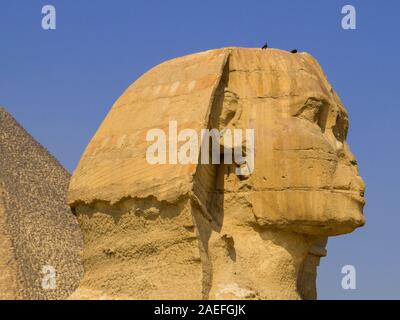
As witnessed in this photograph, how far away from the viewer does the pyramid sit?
10606 cm

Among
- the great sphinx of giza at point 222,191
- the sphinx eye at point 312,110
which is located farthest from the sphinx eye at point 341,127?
the sphinx eye at point 312,110

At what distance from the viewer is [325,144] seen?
10453 millimetres

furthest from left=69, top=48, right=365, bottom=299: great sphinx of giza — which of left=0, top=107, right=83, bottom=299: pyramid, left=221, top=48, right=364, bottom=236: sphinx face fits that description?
left=0, top=107, right=83, bottom=299: pyramid

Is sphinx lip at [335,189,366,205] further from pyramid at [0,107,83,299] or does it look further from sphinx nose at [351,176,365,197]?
pyramid at [0,107,83,299]

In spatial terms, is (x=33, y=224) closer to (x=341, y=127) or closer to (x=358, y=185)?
(x=341, y=127)

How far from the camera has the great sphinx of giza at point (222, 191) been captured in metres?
10.0

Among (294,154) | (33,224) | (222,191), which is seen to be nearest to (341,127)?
(294,154)

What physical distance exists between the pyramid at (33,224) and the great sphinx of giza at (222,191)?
Answer: 293 feet

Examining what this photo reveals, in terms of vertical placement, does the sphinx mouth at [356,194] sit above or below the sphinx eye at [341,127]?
below

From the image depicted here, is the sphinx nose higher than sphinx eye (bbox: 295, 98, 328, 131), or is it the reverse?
sphinx eye (bbox: 295, 98, 328, 131)

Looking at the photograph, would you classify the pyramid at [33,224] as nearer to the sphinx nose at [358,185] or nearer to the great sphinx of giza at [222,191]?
the great sphinx of giza at [222,191]

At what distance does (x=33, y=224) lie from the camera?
11550 cm

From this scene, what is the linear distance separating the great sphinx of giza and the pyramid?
3516 inches
